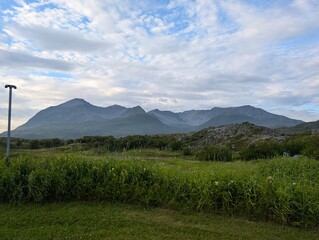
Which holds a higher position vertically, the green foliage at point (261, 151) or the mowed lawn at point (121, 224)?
the green foliage at point (261, 151)

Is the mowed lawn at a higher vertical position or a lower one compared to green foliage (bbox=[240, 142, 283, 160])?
lower

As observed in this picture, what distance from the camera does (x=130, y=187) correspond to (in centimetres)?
682

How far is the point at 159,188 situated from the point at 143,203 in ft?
1.56

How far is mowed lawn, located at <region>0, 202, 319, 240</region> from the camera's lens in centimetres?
514

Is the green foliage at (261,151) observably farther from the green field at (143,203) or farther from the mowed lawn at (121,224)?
the mowed lawn at (121,224)

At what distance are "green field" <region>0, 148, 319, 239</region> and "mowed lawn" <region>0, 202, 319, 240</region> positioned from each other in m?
0.02

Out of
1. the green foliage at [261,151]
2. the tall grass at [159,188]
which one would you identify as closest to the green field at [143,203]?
the tall grass at [159,188]

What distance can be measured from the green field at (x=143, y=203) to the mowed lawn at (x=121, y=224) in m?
0.02

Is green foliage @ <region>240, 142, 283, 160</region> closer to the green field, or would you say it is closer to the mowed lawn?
the green field

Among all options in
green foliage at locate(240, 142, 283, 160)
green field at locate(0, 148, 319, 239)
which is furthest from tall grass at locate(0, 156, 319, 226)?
green foliage at locate(240, 142, 283, 160)

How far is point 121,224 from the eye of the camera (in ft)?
18.3

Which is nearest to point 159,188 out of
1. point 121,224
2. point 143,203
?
→ point 143,203

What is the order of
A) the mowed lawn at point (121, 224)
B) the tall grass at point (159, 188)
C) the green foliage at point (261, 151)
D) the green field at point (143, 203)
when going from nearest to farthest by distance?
the mowed lawn at point (121, 224)
the green field at point (143, 203)
the tall grass at point (159, 188)
the green foliage at point (261, 151)

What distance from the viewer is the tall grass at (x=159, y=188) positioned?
6.01 meters
